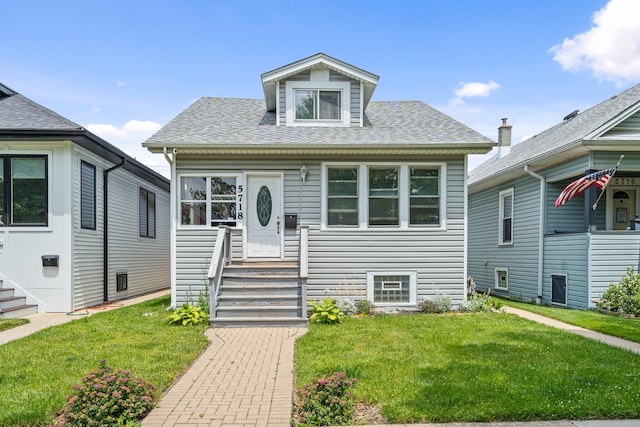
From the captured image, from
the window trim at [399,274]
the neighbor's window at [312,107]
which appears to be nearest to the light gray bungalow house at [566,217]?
the window trim at [399,274]

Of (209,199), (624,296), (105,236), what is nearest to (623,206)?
(624,296)

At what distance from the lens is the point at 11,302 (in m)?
8.79

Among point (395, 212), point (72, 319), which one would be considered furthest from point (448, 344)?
point (72, 319)

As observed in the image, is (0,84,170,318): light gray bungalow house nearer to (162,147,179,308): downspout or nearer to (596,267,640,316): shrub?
(162,147,179,308): downspout

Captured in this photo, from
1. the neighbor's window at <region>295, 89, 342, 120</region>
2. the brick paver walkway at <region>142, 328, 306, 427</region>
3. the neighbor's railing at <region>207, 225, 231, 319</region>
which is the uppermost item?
the neighbor's window at <region>295, 89, 342, 120</region>

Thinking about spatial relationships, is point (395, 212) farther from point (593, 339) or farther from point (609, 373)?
point (609, 373)

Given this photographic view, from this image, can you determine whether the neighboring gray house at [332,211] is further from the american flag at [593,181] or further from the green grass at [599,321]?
the american flag at [593,181]

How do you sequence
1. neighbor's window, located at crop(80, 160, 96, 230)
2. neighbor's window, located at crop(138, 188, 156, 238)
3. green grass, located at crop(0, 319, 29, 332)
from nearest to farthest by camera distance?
green grass, located at crop(0, 319, 29, 332) < neighbor's window, located at crop(80, 160, 96, 230) < neighbor's window, located at crop(138, 188, 156, 238)

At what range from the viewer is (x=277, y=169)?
31.3 ft

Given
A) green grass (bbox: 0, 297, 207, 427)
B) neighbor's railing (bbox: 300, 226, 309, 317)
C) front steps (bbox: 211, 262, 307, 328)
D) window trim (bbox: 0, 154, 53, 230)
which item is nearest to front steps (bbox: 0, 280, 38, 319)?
window trim (bbox: 0, 154, 53, 230)

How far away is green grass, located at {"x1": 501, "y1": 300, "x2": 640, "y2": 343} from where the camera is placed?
7.14 metres

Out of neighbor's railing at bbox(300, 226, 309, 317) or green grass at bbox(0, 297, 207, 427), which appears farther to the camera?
neighbor's railing at bbox(300, 226, 309, 317)

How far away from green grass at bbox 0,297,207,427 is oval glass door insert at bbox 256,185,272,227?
3.03 m

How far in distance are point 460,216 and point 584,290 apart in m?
3.32
